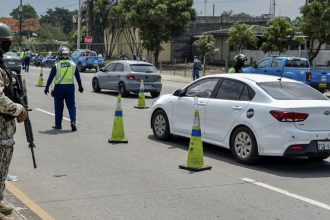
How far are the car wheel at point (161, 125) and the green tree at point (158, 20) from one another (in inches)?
1453

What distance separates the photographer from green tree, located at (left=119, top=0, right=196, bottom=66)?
158 ft

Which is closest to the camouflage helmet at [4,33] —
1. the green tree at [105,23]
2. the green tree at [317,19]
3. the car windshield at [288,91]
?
the car windshield at [288,91]

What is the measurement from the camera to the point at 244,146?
9133mm

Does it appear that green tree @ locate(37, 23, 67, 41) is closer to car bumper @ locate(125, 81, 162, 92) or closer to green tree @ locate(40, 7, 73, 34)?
green tree @ locate(40, 7, 73, 34)

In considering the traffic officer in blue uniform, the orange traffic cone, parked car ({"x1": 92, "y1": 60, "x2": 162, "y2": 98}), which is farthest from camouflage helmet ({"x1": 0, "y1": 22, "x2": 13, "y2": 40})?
parked car ({"x1": 92, "y1": 60, "x2": 162, "y2": 98})

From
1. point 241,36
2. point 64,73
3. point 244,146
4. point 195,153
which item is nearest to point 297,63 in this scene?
point 64,73

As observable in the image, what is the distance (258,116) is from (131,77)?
13.5 metres

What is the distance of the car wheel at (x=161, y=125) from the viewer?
36.8ft

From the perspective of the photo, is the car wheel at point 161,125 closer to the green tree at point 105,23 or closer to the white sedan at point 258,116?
the white sedan at point 258,116

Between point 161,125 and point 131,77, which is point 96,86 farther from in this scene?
point 161,125

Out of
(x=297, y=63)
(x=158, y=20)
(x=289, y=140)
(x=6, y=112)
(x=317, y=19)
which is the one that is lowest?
(x=289, y=140)

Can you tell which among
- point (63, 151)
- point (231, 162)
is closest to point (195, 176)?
point (231, 162)

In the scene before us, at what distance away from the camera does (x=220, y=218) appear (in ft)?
20.2

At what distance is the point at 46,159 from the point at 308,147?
4.21 metres
